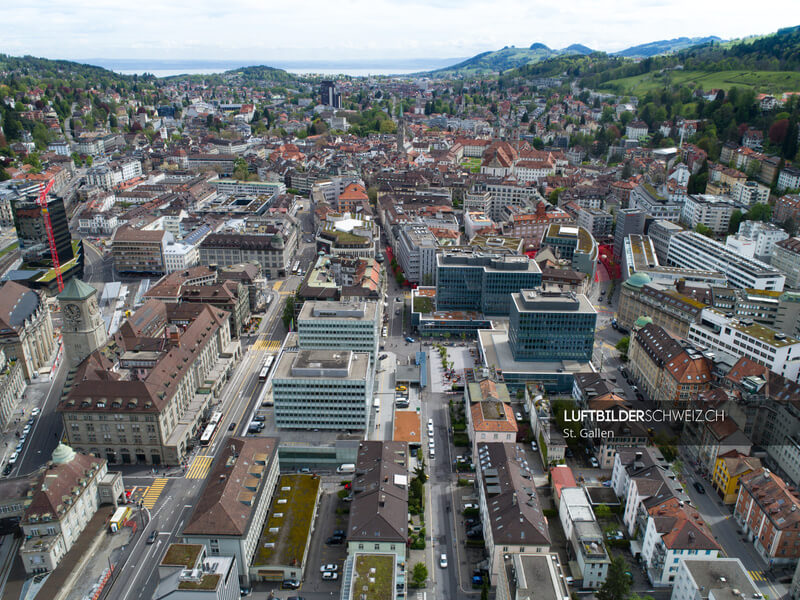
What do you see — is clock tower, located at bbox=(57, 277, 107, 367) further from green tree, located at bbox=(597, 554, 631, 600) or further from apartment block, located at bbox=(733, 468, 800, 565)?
apartment block, located at bbox=(733, 468, 800, 565)

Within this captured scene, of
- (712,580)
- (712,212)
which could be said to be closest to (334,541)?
(712,580)

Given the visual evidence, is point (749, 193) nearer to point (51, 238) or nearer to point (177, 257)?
point (177, 257)

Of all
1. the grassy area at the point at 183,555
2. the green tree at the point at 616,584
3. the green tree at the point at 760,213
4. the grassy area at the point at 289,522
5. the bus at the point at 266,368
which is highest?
the green tree at the point at 760,213

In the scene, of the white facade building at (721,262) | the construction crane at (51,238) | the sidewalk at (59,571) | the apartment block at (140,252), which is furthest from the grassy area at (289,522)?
the white facade building at (721,262)

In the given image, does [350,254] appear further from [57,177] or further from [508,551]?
[57,177]

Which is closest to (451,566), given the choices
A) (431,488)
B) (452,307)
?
(431,488)

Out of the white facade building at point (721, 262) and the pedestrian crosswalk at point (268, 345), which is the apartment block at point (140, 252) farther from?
the white facade building at point (721, 262)
